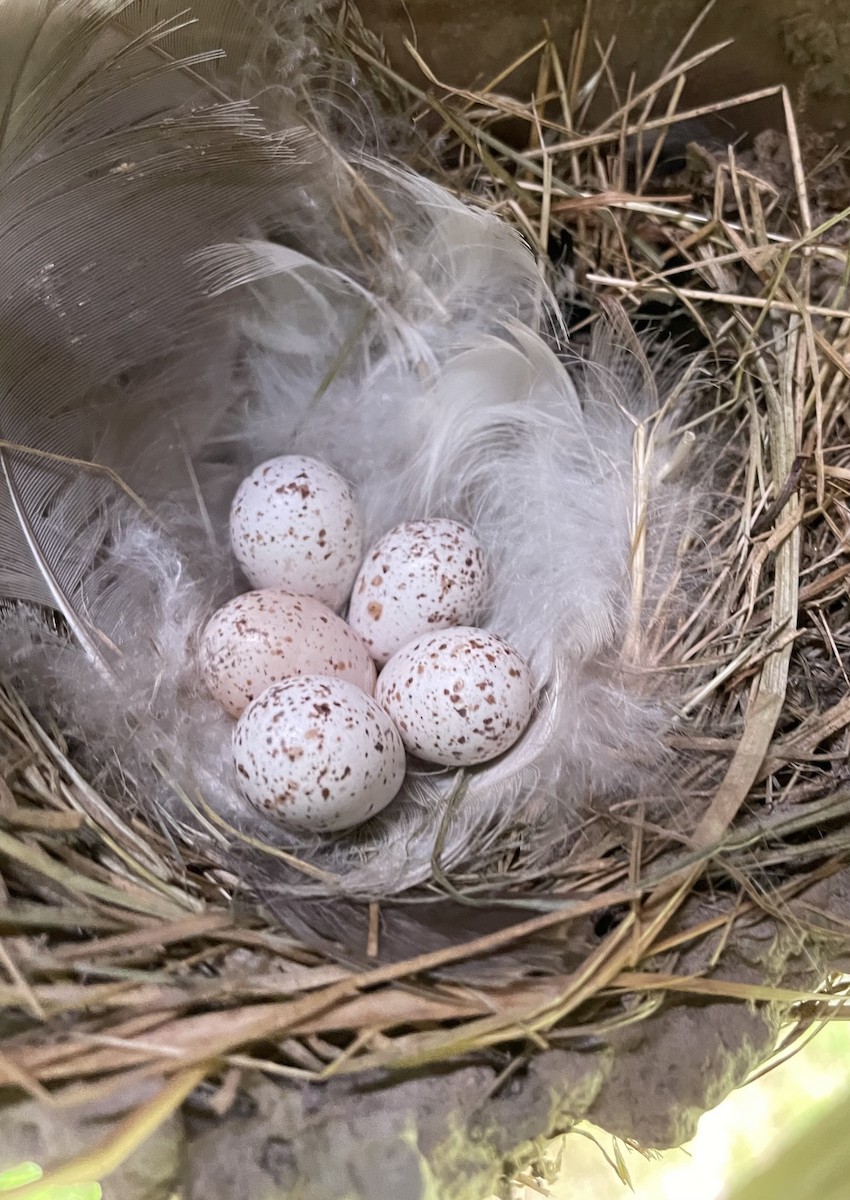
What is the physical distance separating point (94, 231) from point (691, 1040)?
1030 millimetres

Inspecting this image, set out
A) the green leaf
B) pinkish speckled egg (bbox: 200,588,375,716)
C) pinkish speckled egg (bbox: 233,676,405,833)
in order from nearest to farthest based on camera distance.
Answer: the green leaf < pinkish speckled egg (bbox: 233,676,405,833) < pinkish speckled egg (bbox: 200,588,375,716)

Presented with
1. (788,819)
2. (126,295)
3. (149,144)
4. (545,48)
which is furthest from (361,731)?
(545,48)

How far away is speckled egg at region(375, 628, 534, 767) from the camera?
3.12 feet

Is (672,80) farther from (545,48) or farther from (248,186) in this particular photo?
(248,186)

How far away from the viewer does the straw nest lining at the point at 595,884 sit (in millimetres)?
719

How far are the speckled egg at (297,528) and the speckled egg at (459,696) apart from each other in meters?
0.15

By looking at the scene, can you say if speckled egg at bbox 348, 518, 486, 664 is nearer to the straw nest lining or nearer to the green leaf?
the straw nest lining

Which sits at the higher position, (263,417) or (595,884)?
(263,417)

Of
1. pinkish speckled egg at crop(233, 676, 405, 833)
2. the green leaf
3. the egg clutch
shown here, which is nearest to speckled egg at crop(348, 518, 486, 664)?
the egg clutch

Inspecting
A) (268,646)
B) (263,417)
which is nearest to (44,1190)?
(268,646)

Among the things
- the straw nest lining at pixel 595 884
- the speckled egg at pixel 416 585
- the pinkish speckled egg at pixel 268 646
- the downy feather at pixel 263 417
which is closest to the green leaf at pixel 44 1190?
the straw nest lining at pixel 595 884

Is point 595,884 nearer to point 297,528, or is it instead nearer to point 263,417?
point 297,528

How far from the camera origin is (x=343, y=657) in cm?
102

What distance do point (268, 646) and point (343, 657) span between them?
0.30 feet
